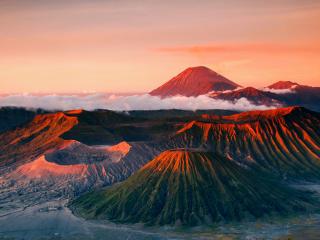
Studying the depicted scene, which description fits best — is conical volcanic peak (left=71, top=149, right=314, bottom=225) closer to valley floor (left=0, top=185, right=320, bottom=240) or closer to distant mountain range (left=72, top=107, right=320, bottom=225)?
distant mountain range (left=72, top=107, right=320, bottom=225)

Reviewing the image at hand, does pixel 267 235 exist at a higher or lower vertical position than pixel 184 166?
lower

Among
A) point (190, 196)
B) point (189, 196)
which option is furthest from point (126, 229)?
point (190, 196)

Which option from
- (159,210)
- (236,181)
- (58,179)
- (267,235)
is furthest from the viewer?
(58,179)

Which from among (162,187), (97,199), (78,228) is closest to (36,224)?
(78,228)

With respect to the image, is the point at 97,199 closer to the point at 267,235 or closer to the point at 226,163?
the point at 226,163

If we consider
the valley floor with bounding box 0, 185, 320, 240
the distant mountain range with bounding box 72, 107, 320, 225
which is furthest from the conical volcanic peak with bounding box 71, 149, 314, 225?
the valley floor with bounding box 0, 185, 320, 240

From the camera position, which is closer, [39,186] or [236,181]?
[236,181]

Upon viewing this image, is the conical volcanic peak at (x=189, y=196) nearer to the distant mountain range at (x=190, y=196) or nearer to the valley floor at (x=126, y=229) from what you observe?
the distant mountain range at (x=190, y=196)
